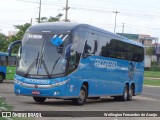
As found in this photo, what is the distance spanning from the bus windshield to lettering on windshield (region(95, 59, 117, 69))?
11.2ft

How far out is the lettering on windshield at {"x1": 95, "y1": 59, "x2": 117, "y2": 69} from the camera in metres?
22.1

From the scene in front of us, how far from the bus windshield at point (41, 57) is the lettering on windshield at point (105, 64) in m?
3.42

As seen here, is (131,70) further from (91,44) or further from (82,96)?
(82,96)

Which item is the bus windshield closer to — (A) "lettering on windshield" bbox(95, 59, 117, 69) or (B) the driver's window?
(B) the driver's window

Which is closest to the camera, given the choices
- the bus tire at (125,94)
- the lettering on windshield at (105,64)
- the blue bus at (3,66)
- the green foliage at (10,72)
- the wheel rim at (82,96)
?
the wheel rim at (82,96)

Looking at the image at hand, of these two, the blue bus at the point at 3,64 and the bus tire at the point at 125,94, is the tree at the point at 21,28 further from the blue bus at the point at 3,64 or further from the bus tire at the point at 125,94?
the bus tire at the point at 125,94

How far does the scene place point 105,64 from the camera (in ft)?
75.6

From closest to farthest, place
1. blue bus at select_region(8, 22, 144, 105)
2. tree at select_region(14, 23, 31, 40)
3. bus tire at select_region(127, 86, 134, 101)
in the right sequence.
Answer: blue bus at select_region(8, 22, 144, 105), bus tire at select_region(127, 86, 134, 101), tree at select_region(14, 23, 31, 40)

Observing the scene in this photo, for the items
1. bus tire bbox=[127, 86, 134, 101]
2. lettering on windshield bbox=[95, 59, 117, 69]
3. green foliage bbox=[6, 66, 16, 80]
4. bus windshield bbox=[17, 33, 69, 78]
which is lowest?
green foliage bbox=[6, 66, 16, 80]

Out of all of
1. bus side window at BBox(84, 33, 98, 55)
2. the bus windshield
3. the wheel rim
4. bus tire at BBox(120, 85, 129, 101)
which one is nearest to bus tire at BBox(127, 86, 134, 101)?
bus tire at BBox(120, 85, 129, 101)

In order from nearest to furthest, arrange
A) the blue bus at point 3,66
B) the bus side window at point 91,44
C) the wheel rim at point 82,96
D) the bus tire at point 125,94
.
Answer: the wheel rim at point 82,96
the bus side window at point 91,44
the bus tire at point 125,94
the blue bus at point 3,66

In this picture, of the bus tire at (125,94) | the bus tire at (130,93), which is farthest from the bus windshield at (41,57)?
the bus tire at (130,93)

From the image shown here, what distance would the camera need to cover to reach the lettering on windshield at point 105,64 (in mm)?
22062

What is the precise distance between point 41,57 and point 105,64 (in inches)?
197
